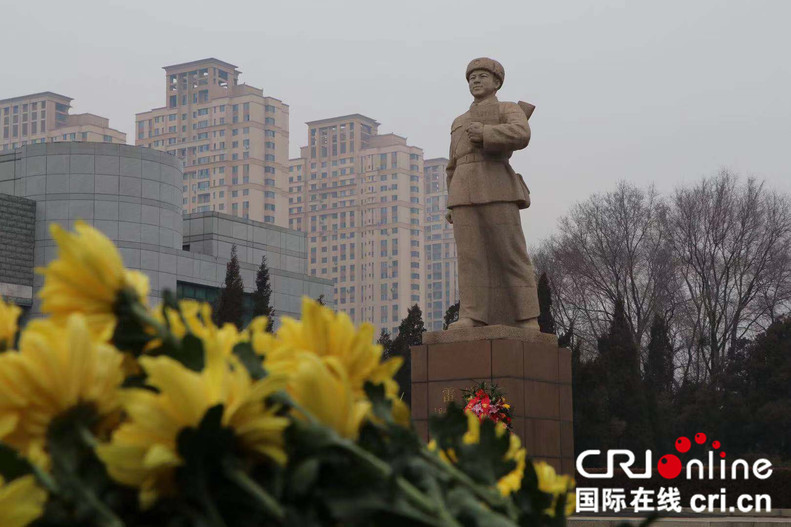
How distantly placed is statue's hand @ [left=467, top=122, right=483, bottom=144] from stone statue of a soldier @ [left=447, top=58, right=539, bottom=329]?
32 millimetres

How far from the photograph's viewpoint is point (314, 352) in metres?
0.79

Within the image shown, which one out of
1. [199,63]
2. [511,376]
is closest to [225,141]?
[199,63]

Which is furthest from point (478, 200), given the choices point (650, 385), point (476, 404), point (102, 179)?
point (102, 179)

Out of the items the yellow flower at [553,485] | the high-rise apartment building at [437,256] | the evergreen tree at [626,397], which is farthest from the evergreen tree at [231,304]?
the high-rise apartment building at [437,256]

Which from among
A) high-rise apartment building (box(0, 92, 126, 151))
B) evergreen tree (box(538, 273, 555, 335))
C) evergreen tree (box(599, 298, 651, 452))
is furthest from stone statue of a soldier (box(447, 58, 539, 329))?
high-rise apartment building (box(0, 92, 126, 151))

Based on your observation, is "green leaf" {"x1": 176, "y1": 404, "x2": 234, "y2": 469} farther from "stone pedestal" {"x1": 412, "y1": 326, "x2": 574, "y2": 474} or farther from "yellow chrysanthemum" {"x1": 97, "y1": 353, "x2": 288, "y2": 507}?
"stone pedestal" {"x1": 412, "y1": 326, "x2": 574, "y2": 474}

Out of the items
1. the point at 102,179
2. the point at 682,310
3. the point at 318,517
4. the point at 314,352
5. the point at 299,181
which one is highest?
the point at 299,181

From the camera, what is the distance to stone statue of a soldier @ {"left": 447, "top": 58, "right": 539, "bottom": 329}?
1057 cm

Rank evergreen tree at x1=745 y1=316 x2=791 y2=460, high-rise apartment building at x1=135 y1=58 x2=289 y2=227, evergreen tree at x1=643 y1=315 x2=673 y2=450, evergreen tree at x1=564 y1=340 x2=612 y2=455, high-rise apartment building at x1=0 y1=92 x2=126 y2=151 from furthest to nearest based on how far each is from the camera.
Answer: high-rise apartment building at x1=0 y1=92 x2=126 y2=151
high-rise apartment building at x1=135 y1=58 x2=289 y2=227
evergreen tree at x1=643 y1=315 x2=673 y2=450
evergreen tree at x1=745 y1=316 x2=791 y2=460
evergreen tree at x1=564 y1=340 x2=612 y2=455

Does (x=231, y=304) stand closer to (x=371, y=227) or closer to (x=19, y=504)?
(x=19, y=504)

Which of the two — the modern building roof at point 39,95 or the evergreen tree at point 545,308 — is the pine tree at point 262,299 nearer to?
the evergreen tree at point 545,308

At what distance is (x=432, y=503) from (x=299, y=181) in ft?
300

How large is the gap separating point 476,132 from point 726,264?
2406 centimetres

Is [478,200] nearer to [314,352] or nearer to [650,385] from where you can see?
[314,352]
